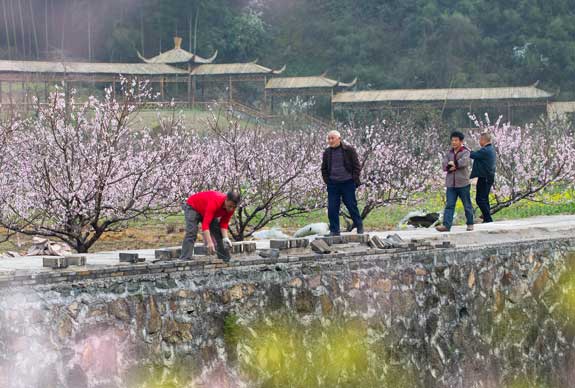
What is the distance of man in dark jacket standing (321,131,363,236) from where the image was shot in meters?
13.5

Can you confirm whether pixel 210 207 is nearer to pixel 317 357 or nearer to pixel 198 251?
pixel 198 251

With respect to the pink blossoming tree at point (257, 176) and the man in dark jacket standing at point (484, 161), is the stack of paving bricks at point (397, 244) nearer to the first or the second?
the man in dark jacket standing at point (484, 161)

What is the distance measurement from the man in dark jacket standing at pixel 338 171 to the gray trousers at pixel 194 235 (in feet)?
10.9

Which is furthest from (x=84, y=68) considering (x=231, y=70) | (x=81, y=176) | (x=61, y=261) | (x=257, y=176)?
(x=61, y=261)

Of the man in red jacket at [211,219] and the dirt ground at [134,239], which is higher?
the man in red jacket at [211,219]

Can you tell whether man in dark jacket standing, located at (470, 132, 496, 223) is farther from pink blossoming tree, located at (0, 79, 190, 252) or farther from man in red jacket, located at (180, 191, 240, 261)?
man in red jacket, located at (180, 191, 240, 261)

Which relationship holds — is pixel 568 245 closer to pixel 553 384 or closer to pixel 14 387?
pixel 553 384

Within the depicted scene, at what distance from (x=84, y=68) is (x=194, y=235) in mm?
51046

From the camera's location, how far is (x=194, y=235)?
33.2 feet

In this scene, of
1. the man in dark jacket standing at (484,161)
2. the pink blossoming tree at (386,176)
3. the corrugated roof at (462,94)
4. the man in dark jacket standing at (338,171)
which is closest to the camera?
the man in dark jacket standing at (338,171)

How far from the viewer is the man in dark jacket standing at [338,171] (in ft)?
44.3

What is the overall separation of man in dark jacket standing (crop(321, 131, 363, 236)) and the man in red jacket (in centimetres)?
333

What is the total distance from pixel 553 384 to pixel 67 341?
6896mm

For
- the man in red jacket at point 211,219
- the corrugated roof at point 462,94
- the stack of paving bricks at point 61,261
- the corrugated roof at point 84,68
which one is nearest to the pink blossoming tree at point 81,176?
the man in red jacket at point 211,219
